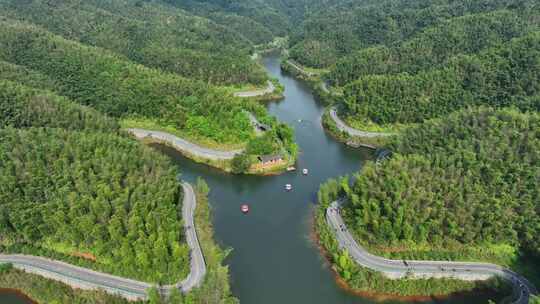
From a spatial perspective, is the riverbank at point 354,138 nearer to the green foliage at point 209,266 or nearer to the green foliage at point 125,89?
the green foliage at point 125,89

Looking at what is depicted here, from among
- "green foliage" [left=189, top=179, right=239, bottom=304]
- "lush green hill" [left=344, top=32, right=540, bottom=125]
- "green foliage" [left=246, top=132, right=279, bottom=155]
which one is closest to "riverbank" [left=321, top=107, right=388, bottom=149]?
"lush green hill" [left=344, top=32, right=540, bottom=125]

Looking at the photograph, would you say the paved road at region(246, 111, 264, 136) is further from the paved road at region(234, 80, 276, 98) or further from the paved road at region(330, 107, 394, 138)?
the paved road at region(234, 80, 276, 98)

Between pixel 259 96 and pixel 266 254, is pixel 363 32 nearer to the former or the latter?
pixel 259 96

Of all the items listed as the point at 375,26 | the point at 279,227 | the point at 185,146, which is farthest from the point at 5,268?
the point at 375,26

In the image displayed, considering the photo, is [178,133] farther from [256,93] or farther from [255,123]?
[256,93]

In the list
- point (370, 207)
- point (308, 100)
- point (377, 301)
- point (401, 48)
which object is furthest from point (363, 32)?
point (377, 301)

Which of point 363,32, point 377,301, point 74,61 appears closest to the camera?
point 377,301
